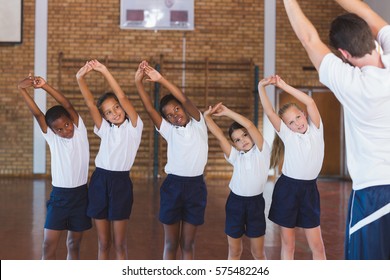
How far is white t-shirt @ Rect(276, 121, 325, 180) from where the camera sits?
317 cm

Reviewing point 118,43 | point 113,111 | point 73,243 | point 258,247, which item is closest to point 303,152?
point 258,247

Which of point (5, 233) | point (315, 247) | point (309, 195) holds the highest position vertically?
point (309, 195)

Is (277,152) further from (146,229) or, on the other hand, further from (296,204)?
(146,229)

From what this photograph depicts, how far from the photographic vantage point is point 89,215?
3.27 metres

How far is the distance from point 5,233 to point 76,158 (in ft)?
7.35

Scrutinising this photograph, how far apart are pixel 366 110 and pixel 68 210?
7.09 feet

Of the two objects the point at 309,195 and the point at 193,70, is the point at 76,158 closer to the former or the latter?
the point at 309,195

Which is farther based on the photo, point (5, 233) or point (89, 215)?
point (5, 233)

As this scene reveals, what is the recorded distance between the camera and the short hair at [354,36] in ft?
5.83

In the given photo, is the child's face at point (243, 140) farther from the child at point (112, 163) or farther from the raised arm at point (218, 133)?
the child at point (112, 163)

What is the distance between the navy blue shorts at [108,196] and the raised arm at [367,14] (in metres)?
1.91

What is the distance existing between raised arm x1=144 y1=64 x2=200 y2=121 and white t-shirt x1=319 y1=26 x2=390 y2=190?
1544mm
